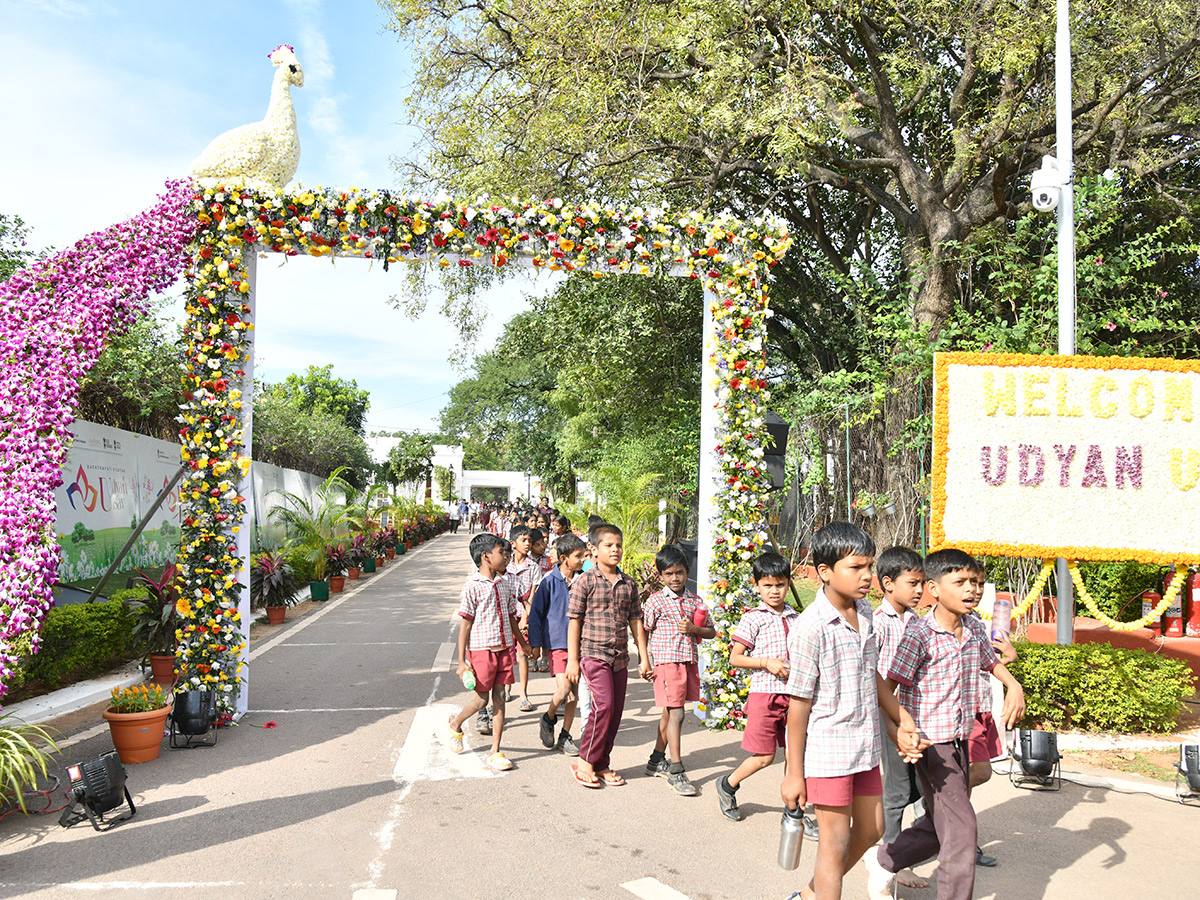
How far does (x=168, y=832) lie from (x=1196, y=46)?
45.5 feet

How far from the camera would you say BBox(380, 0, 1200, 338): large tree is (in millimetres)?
11391

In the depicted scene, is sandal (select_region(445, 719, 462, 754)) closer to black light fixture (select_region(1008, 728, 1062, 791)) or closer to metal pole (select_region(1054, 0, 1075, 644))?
black light fixture (select_region(1008, 728, 1062, 791))

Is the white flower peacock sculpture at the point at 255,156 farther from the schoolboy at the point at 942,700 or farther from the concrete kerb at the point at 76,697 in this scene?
the schoolboy at the point at 942,700

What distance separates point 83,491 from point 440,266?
574 cm

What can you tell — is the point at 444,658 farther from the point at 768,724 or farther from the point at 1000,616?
the point at 1000,616

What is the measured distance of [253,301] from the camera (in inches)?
296

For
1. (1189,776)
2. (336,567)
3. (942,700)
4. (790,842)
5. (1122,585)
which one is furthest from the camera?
(336,567)

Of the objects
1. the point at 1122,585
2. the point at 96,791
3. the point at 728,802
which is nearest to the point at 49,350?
the point at 96,791

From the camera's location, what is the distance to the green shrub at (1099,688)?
22.5 ft

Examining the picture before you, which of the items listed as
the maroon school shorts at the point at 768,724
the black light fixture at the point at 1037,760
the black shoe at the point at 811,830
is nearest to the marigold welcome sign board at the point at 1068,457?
the black light fixture at the point at 1037,760

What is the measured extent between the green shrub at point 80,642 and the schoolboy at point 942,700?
757 cm

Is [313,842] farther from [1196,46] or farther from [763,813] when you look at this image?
[1196,46]

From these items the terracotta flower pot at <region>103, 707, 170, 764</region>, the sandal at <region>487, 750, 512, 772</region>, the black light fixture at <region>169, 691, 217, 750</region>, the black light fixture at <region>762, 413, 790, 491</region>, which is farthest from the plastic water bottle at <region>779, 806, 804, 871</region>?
the black light fixture at <region>762, 413, 790, 491</region>

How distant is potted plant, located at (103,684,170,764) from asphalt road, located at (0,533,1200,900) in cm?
14
